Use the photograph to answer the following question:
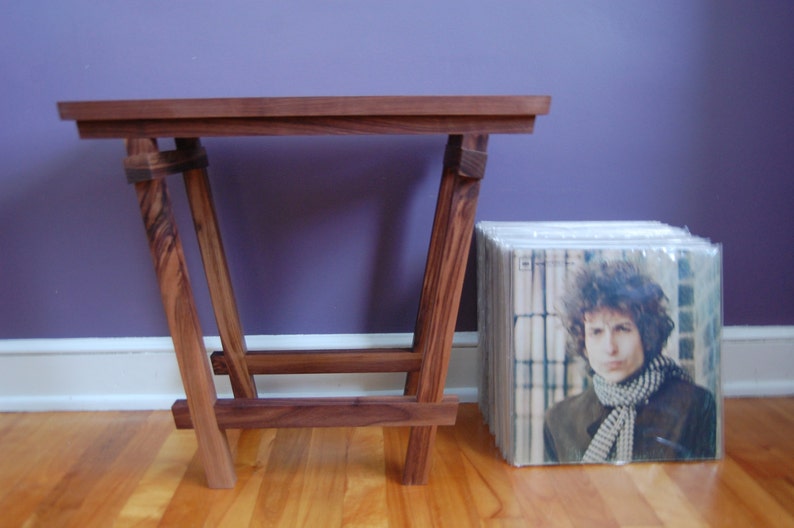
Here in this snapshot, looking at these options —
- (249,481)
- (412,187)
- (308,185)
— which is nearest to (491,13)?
(412,187)

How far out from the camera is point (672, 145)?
133 centimetres

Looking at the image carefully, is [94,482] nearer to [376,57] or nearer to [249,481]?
[249,481]

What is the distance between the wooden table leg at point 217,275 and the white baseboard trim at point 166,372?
0.12 metres

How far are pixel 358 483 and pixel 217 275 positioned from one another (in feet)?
1.44

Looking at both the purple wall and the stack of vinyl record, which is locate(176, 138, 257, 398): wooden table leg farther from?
the stack of vinyl record

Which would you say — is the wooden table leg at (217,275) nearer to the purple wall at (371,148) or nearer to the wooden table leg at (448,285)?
the purple wall at (371,148)

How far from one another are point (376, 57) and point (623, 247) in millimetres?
574

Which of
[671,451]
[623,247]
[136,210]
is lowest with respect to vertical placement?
[671,451]

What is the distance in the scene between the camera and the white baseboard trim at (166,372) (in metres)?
1.37

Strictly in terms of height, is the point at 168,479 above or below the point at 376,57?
below

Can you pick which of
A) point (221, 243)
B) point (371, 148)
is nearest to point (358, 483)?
point (221, 243)

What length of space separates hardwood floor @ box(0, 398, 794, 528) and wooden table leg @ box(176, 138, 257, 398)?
13 centimetres

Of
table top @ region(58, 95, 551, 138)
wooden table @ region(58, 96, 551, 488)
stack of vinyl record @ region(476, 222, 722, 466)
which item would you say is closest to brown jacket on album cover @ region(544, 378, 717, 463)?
stack of vinyl record @ region(476, 222, 722, 466)

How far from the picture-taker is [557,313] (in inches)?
43.6
